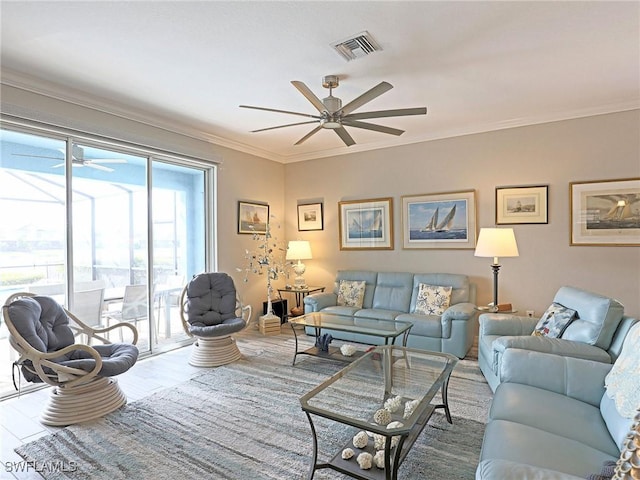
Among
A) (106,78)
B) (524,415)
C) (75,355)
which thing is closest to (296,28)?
(106,78)

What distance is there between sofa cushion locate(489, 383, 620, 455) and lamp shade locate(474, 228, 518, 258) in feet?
5.99

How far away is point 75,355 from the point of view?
2.86 m

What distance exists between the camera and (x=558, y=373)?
6.75ft

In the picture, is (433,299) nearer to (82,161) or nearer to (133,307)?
(133,307)

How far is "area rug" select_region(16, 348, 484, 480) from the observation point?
80.8 inches

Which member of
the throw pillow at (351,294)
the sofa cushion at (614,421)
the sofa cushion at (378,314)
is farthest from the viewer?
the throw pillow at (351,294)

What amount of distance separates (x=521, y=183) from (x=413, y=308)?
204cm

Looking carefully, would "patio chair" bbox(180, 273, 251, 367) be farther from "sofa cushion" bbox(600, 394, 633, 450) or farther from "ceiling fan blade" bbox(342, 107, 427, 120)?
"sofa cushion" bbox(600, 394, 633, 450)

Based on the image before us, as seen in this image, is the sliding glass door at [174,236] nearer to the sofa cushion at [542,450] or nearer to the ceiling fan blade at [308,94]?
the ceiling fan blade at [308,94]

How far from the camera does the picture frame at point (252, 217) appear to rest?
5.25 meters

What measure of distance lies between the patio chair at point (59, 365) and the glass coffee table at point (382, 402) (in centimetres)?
167

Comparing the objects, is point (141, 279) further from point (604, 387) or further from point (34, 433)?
point (604, 387)

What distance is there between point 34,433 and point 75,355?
573mm

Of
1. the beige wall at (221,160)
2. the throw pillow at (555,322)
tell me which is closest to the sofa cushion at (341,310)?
the beige wall at (221,160)
